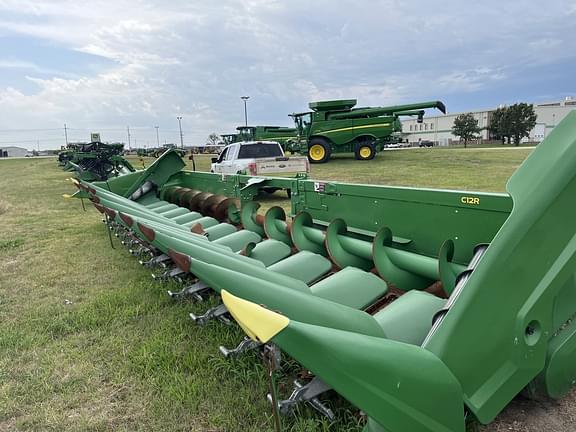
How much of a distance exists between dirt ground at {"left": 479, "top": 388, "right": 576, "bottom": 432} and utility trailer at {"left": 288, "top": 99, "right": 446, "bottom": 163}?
692 inches

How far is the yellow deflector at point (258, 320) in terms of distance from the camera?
1.03m

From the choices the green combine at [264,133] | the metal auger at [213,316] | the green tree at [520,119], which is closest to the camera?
the metal auger at [213,316]

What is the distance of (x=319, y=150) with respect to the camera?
19.5 meters

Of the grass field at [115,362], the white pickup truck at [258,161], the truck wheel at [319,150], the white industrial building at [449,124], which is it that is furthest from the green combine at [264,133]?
the white industrial building at [449,124]

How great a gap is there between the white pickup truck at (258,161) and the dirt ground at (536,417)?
7.28 metres

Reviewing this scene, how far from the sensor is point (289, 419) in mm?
1855

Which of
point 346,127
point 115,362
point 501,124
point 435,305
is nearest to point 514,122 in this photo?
point 501,124

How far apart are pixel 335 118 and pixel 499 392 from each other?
18265mm

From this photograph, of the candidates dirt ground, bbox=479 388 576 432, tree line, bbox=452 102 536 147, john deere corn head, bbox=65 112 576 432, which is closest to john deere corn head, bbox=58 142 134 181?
john deere corn head, bbox=65 112 576 432

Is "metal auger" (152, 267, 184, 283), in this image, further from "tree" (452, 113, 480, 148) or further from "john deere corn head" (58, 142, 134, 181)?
"tree" (452, 113, 480, 148)

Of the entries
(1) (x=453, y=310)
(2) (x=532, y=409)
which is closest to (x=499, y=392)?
(1) (x=453, y=310)

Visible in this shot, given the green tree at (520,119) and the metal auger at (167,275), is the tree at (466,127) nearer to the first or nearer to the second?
the green tree at (520,119)

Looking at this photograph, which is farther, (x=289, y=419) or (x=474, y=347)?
(x=289, y=419)

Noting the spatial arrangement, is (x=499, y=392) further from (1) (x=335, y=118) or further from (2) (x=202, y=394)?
(1) (x=335, y=118)
